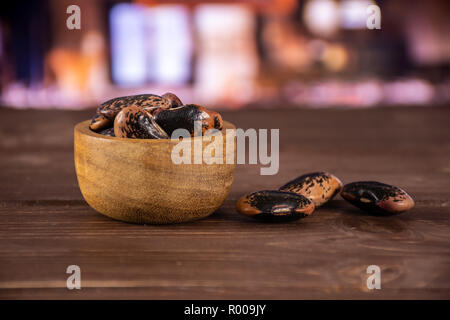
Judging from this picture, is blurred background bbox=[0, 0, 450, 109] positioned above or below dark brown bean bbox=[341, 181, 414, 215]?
above

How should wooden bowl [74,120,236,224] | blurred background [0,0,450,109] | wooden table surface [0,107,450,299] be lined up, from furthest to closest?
blurred background [0,0,450,109]
wooden bowl [74,120,236,224]
wooden table surface [0,107,450,299]

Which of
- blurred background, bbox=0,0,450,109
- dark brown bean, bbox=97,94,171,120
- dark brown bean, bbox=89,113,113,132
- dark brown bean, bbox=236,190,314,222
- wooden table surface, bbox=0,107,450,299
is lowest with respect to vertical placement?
wooden table surface, bbox=0,107,450,299

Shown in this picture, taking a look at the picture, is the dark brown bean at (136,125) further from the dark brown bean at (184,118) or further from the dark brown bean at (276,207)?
the dark brown bean at (276,207)

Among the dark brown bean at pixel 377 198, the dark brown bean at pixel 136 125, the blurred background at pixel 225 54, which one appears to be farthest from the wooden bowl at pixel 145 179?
the blurred background at pixel 225 54

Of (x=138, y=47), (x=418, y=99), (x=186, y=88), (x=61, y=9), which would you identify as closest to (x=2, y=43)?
(x=61, y=9)

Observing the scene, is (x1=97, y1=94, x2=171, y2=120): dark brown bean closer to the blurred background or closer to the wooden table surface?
the wooden table surface

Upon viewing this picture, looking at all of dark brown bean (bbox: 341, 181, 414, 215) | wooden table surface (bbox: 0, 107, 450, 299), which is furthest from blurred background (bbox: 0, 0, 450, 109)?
dark brown bean (bbox: 341, 181, 414, 215)

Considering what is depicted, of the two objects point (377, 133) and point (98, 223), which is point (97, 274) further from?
point (377, 133)
